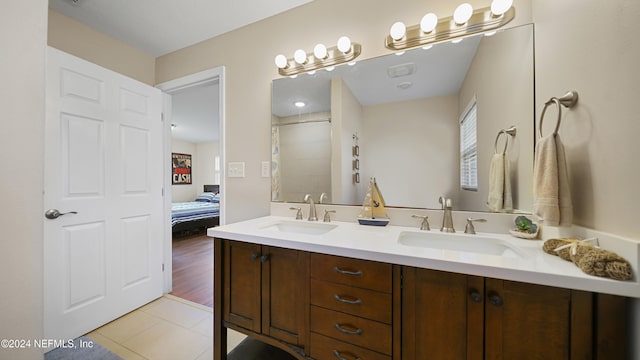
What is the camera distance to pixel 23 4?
0.98m

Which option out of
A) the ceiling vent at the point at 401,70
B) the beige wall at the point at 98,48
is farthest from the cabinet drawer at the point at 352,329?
the beige wall at the point at 98,48

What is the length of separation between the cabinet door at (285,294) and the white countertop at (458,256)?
0.27ft

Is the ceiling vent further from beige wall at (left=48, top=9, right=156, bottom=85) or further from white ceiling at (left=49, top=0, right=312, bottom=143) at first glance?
beige wall at (left=48, top=9, right=156, bottom=85)

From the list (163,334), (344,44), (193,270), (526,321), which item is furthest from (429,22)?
(193,270)

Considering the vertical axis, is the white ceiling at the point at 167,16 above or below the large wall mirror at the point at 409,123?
above

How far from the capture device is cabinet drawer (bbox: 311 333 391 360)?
2.93ft

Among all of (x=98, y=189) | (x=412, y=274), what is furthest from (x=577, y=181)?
(x=98, y=189)

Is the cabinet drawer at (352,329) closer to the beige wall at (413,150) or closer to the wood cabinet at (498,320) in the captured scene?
the wood cabinet at (498,320)

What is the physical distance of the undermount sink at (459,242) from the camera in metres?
1.03

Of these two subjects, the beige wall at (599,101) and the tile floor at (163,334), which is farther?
the tile floor at (163,334)

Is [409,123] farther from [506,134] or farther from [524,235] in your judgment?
[524,235]

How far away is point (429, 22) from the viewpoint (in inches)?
48.2

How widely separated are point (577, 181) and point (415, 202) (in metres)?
0.65

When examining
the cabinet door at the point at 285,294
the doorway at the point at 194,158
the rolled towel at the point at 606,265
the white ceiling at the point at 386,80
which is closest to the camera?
the rolled towel at the point at 606,265
